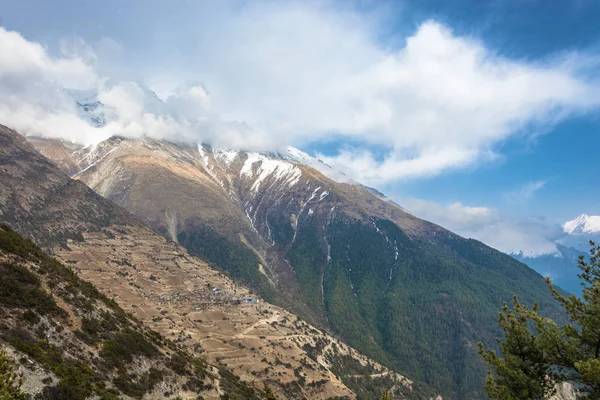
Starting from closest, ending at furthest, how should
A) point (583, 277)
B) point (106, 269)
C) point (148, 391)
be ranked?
point (583, 277) → point (148, 391) → point (106, 269)

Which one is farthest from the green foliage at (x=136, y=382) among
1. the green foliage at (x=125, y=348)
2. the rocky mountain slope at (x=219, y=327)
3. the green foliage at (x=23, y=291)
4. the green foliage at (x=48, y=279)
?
the rocky mountain slope at (x=219, y=327)

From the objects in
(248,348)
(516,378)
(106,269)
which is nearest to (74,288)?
(516,378)

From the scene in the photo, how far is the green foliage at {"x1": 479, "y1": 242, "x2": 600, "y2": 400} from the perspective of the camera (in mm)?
24531

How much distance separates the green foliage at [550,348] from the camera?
24531 mm

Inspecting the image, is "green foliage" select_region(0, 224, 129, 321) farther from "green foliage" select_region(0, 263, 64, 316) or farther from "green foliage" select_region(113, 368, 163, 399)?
"green foliage" select_region(113, 368, 163, 399)

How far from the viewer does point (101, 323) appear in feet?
195

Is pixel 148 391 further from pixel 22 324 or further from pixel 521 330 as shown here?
pixel 521 330

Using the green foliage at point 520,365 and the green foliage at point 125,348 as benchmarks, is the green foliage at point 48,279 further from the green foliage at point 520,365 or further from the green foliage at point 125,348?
the green foliage at point 520,365

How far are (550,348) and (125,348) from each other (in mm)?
54789

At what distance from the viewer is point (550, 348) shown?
2577cm

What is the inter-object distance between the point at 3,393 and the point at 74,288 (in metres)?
45.9

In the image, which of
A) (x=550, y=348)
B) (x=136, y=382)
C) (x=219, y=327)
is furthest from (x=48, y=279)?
(x=219, y=327)

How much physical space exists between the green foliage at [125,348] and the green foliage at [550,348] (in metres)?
47.7

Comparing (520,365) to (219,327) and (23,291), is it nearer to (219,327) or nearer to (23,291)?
(23,291)
